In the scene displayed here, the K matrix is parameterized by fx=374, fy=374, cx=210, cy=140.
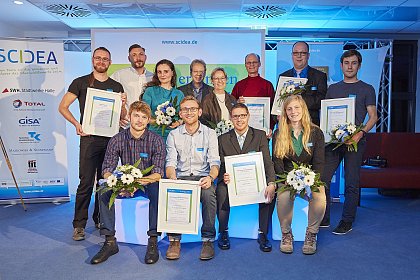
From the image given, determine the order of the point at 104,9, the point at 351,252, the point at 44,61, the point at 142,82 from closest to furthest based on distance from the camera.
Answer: the point at 351,252 → the point at 142,82 → the point at 44,61 → the point at 104,9

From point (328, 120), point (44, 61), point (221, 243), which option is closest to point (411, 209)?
point (328, 120)

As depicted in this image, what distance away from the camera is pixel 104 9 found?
6.95 meters

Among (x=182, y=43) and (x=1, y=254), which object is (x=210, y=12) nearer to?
(x=182, y=43)

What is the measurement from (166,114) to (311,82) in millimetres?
1670

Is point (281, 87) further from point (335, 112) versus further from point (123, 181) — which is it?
point (123, 181)

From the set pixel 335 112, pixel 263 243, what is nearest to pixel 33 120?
pixel 263 243

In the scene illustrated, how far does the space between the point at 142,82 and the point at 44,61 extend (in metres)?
1.53

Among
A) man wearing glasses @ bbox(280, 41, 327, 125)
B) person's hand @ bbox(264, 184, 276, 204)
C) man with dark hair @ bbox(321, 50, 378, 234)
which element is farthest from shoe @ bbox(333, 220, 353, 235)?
man wearing glasses @ bbox(280, 41, 327, 125)

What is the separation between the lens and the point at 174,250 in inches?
126

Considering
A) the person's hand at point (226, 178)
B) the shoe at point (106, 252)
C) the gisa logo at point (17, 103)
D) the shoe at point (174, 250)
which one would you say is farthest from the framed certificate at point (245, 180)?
the gisa logo at point (17, 103)

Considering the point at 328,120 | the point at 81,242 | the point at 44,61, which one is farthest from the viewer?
the point at 44,61

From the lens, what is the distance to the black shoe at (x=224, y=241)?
134 inches

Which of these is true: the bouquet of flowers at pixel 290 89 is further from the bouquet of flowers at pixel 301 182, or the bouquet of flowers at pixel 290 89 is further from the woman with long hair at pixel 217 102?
the bouquet of flowers at pixel 301 182

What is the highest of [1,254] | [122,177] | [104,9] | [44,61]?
[104,9]
